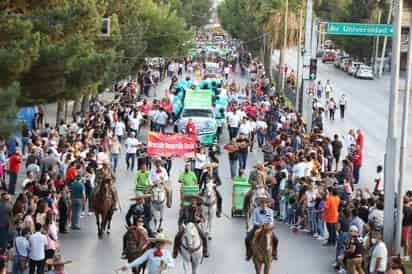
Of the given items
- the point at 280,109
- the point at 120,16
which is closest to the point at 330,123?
the point at 280,109

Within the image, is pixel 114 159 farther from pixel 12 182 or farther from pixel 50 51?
pixel 50 51

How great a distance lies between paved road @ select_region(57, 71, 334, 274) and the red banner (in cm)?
314

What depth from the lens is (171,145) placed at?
1193 inches

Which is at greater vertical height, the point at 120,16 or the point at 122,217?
the point at 120,16

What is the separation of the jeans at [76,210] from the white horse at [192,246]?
19.2 ft

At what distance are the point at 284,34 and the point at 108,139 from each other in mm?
36531

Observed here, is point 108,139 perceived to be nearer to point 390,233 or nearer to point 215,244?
point 215,244

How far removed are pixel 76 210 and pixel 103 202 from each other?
4.25 feet

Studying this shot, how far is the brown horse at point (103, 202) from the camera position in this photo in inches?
918

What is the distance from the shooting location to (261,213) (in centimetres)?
2095

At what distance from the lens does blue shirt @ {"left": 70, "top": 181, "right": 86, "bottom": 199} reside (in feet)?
79.0

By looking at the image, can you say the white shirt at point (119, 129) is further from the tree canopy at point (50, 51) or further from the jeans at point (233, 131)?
the jeans at point (233, 131)

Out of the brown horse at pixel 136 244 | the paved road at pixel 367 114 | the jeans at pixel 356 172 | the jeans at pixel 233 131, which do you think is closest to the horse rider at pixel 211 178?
the brown horse at pixel 136 244

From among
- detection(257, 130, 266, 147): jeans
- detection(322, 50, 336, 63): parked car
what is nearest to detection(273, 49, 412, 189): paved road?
detection(257, 130, 266, 147): jeans
